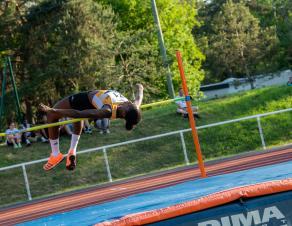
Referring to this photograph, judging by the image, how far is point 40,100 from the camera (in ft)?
80.7

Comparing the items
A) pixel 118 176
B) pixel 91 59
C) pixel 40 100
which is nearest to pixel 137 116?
pixel 118 176

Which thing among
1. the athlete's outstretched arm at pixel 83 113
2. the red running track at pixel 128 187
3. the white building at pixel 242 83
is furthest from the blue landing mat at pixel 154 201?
the white building at pixel 242 83

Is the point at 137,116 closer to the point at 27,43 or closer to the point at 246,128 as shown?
the point at 246,128

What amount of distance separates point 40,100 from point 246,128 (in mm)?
9758

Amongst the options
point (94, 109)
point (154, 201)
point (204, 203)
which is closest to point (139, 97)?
point (94, 109)

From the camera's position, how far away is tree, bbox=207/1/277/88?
35750 millimetres

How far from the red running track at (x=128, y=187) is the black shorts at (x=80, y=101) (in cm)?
344

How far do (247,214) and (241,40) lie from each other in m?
30.9

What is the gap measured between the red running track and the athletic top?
3.62m

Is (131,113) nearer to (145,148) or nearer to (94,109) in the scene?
(94,109)

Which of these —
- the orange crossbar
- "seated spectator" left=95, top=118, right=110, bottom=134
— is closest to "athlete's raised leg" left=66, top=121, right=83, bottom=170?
the orange crossbar

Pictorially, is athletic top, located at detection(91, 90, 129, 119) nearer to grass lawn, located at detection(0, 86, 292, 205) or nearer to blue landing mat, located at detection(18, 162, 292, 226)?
blue landing mat, located at detection(18, 162, 292, 226)

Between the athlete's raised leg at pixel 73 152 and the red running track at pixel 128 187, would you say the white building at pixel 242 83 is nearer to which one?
the red running track at pixel 128 187

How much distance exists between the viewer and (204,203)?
5.28 m
